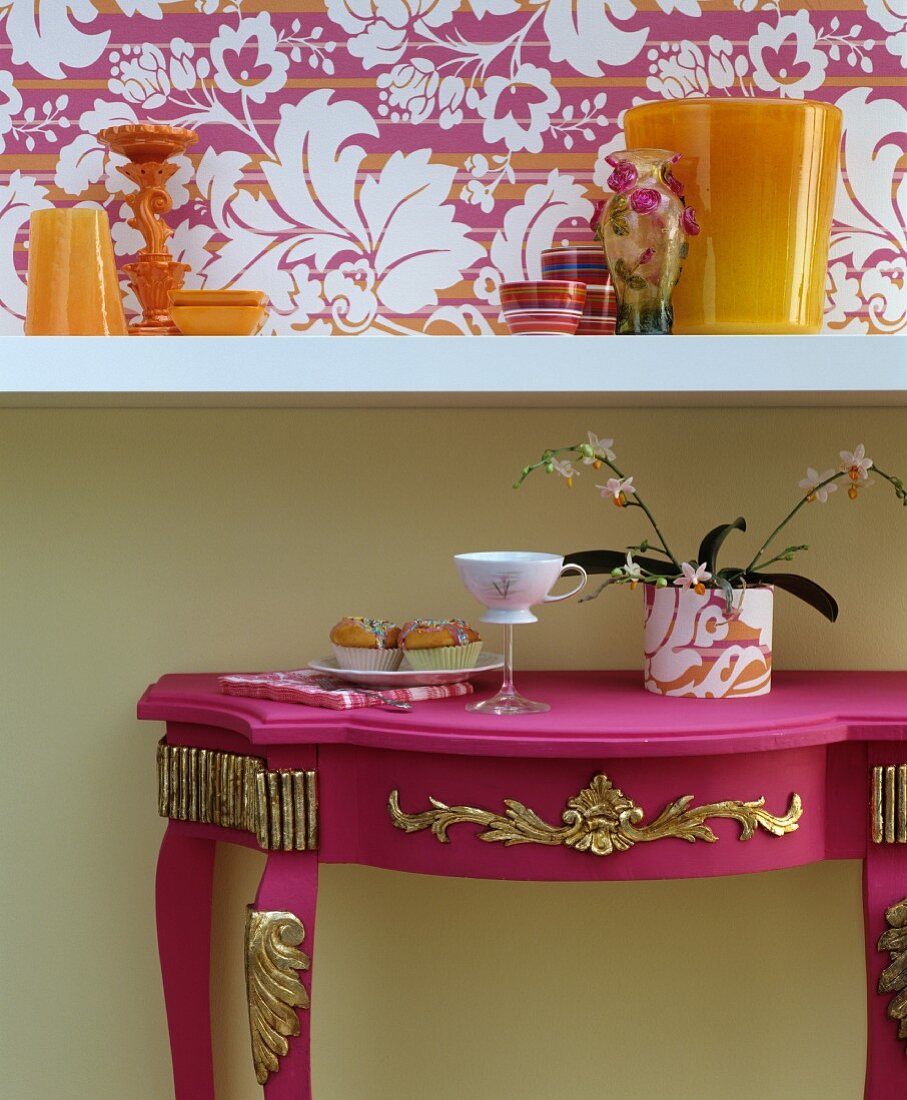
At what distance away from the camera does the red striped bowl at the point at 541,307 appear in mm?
1310

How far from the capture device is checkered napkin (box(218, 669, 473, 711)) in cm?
124

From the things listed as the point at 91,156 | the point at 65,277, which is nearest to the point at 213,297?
the point at 65,277

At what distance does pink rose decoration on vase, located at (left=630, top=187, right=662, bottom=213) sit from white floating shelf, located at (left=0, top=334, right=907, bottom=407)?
0.42ft

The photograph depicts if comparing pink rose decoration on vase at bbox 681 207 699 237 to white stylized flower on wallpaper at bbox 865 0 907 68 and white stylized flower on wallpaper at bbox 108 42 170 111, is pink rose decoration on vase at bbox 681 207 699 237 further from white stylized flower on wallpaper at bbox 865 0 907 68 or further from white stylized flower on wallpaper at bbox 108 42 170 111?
white stylized flower on wallpaper at bbox 108 42 170 111

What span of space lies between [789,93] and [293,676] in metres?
0.83

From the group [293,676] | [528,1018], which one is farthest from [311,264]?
[528,1018]

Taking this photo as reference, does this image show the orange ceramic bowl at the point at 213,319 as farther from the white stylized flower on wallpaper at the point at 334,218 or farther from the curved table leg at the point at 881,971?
the curved table leg at the point at 881,971

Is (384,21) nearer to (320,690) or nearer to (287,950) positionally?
(320,690)

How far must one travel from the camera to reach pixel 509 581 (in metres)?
1.20

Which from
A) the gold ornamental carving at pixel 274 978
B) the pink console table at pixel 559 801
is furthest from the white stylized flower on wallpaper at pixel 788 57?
the gold ornamental carving at pixel 274 978

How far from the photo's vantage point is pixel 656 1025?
1.53 m

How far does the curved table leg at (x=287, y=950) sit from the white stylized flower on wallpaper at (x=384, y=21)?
861 mm

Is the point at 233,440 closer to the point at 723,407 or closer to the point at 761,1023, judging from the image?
the point at 723,407

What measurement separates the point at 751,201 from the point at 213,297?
0.54 meters
